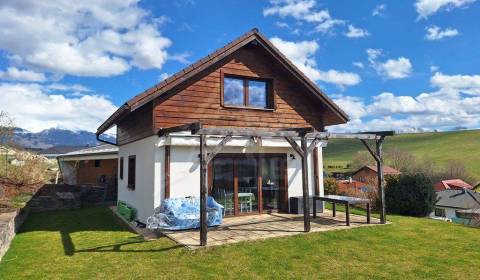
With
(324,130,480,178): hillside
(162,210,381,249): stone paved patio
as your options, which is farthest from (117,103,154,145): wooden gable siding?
(324,130,480,178): hillside

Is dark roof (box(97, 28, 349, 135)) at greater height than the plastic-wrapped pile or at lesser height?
greater

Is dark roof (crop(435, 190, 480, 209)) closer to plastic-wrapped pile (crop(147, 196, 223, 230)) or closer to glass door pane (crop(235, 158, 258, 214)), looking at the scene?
glass door pane (crop(235, 158, 258, 214))

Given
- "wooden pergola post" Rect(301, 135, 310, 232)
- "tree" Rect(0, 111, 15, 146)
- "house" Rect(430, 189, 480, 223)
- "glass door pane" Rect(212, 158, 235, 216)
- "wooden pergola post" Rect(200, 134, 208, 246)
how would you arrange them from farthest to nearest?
1. "house" Rect(430, 189, 480, 223)
2. "tree" Rect(0, 111, 15, 146)
3. "glass door pane" Rect(212, 158, 235, 216)
4. "wooden pergola post" Rect(301, 135, 310, 232)
5. "wooden pergola post" Rect(200, 134, 208, 246)

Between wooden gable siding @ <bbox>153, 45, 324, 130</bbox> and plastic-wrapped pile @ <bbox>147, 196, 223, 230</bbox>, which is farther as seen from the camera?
wooden gable siding @ <bbox>153, 45, 324, 130</bbox>

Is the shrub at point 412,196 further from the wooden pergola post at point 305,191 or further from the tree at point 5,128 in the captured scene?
the tree at point 5,128

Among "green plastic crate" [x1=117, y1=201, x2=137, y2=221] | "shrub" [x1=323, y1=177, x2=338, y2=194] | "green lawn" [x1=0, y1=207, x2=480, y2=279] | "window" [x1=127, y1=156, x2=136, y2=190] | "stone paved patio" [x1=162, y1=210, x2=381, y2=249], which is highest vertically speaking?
"window" [x1=127, y1=156, x2=136, y2=190]

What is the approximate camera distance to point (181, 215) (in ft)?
30.1

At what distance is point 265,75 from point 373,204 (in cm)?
679

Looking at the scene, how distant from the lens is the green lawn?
235 inches

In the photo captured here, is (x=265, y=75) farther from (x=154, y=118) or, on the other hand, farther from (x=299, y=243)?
(x=299, y=243)

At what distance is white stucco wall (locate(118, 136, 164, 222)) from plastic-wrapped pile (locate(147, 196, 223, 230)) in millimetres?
474

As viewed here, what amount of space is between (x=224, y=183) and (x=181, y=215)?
2121mm

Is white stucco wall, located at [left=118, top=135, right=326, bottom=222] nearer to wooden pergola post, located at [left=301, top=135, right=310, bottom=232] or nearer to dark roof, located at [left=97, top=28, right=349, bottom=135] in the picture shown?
dark roof, located at [left=97, top=28, right=349, bottom=135]

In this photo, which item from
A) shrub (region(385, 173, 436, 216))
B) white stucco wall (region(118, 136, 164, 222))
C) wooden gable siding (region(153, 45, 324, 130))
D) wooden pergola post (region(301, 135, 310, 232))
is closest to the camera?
wooden pergola post (region(301, 135, 310, 232))
